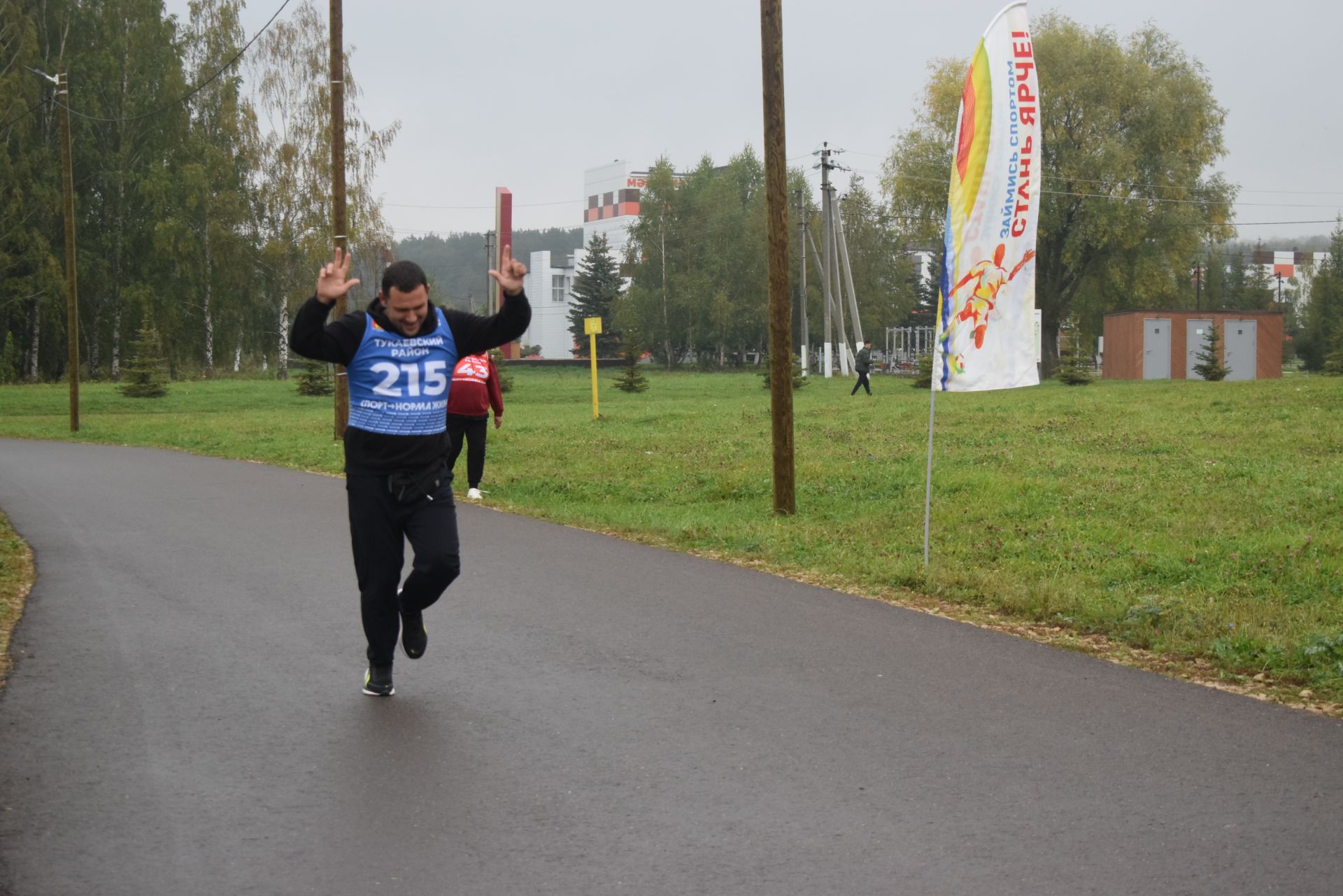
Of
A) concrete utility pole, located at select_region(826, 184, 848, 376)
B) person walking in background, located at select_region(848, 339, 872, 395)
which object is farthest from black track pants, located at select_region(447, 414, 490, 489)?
concrete utility pole, located at select_region(826, 184, 848, 376)

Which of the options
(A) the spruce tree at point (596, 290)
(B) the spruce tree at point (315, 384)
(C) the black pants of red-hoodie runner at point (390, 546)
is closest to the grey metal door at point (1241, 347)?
(B) the spruce tree at point (315, 384)

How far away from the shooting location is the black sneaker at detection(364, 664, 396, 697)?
6086 millimetres

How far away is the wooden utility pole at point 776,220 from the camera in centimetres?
1249

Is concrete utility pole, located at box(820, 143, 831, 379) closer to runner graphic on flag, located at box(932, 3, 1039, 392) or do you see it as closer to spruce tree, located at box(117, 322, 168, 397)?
spruce tree, located at box(117, 322, 168, 397)

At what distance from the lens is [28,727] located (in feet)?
18.0

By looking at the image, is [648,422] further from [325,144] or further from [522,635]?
[325,144]

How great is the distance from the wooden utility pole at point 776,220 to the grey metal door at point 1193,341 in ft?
140

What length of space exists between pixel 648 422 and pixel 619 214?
425 feet

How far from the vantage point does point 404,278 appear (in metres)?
5.74

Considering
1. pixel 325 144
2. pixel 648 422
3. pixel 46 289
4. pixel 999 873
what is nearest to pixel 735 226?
pixel 325 144

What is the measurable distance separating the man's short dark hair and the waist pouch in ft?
2.48

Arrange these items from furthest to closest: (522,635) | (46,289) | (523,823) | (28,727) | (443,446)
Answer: (46,289)
(522,635)
(443,446)
(28,727)
(523,823)

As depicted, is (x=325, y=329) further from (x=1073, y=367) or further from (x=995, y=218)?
(x=1073, y=367)

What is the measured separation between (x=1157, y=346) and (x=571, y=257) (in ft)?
358
